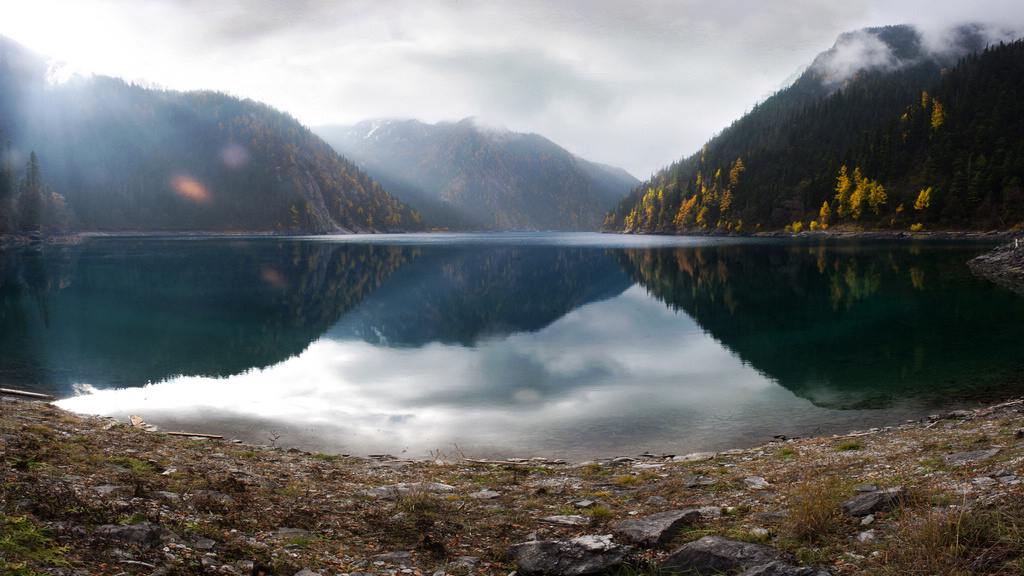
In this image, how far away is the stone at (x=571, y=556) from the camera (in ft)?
18.9

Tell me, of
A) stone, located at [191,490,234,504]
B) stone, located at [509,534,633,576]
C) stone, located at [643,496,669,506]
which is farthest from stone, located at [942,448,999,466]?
stone, located at [191,490,234,504]

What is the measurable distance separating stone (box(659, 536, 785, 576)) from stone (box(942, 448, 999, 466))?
5.57 meters

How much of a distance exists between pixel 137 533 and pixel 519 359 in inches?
735

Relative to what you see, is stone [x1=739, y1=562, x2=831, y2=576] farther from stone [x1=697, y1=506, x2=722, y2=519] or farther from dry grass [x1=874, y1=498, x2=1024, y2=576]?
stone [x1=697, y1=506, x2=722, y2=519]

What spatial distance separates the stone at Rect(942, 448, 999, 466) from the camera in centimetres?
870

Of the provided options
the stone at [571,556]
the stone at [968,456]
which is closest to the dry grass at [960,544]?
the stone at [571,556]

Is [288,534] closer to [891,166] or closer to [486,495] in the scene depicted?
[486,495]

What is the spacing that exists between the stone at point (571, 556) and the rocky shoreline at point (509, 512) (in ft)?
0.08

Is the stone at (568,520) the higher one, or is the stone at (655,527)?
the stone at (655,527)

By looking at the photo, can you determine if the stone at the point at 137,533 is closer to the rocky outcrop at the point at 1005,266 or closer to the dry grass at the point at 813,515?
the dry grass at the point at 813,515

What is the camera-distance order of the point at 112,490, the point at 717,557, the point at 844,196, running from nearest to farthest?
the point at 717,557 → the point at 112,490 → the point at 844,196

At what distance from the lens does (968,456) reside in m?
8.99

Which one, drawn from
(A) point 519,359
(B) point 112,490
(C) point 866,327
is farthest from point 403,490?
(C) point 866,327

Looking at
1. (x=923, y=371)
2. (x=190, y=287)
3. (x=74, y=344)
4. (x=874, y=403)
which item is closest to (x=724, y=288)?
(x=923, y=371)
